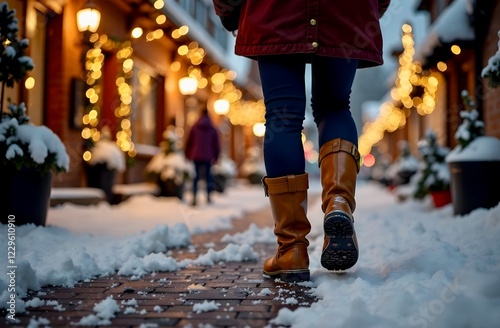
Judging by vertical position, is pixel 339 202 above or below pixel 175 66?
below

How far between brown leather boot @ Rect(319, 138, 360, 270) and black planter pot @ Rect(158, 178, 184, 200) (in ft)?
22.6

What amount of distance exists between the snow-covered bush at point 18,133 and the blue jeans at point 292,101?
183 centimetres

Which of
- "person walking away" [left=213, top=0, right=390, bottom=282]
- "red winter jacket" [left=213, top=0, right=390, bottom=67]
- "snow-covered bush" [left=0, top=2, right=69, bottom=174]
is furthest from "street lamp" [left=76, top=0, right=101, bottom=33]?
"red winter jacket" [left=213, top=0, right=390, bottom=67]

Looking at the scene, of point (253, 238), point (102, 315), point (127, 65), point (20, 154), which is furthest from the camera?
point (127, 65)

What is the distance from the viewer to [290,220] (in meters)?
2.34

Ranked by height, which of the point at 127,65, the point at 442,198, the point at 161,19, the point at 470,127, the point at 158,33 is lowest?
the point at 442,198

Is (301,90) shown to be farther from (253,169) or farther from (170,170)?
(253,169)

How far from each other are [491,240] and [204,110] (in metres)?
7.33

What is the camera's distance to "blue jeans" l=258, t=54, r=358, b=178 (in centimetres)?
237

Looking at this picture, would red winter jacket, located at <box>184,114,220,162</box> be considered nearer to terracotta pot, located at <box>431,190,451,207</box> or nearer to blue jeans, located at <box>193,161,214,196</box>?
blue jeans, located at <box>193,161,214,196</box>

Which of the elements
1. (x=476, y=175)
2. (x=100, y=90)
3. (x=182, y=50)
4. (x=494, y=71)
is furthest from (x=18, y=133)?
(x=182, y=50)

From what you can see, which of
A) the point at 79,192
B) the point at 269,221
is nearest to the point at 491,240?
the point at 269,221

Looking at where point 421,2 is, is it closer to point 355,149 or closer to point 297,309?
point 355,149

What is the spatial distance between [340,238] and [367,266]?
1.71 feet
